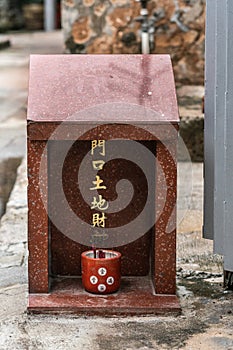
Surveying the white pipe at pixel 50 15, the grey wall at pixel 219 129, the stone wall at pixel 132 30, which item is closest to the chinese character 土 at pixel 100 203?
the grey wall at pixel 219 129

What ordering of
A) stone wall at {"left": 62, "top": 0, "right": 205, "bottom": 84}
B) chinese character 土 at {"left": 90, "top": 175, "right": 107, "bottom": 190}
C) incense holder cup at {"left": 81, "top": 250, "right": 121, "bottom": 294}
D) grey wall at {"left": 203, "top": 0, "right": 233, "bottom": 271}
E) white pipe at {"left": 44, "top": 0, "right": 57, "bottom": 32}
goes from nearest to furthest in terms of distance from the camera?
grey wall at {"left": 203, "top": 0, "right": 233, "bottom": 271} < incense holder cup at {"left": 81, "top": 250, "right": 121, "bottom": 294} < chinese character 土 at {"left": 90, "top": 175, "right": 107, "bottom": 190} < stone wall at {"left": 62, "top": 0, "right": 205, "bottom": 84} < white pipe at {"left": 44, "top": 0, "right": 57, "bottom": 32}

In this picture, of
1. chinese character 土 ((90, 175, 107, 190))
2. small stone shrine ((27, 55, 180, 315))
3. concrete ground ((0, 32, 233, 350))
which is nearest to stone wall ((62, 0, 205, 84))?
concrete ground ((0, 32, 233, 350))

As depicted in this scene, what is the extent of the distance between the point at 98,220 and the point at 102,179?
16 cm

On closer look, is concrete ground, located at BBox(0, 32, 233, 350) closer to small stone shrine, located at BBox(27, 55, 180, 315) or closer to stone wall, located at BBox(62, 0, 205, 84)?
small stone shrine, located at BBox(27, 55, 180, 315)

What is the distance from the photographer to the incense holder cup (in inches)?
133

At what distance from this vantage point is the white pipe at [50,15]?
845 inches

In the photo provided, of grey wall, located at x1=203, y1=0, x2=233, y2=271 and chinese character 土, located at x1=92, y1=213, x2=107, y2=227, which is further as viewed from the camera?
chinese character 土, located at x1=92, y1=213, x2=107, y2=227

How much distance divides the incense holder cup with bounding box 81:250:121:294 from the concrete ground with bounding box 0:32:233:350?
0.60 ft

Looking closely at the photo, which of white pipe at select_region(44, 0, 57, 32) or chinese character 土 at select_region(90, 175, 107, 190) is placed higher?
chinese character 土 at select_region(90, 175, 107, 190)

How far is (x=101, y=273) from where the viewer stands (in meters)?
3.38

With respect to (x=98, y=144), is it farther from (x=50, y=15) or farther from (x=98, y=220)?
(x=50, y=15)

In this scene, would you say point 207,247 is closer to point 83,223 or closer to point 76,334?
point 83,223

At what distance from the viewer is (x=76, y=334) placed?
3.08 metres

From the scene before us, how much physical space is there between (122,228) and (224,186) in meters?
0.47
